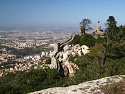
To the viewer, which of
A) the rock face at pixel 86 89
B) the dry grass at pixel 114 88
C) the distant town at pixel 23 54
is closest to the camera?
the dry grass at pixel 114 88

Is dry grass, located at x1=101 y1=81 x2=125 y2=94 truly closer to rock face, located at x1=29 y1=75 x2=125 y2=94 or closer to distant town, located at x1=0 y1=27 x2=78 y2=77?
rock face, located at x1=29 y1=75 x2=125 y2=94

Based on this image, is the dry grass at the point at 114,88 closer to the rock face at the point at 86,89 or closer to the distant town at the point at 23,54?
the rock face at the point at 86,89

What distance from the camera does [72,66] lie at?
21.2 meters

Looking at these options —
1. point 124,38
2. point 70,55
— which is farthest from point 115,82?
point 124,38

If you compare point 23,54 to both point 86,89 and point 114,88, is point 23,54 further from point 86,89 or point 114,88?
point 114,88

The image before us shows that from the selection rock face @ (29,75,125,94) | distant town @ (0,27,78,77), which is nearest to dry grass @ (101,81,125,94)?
rock face @ (29,75,125,94)

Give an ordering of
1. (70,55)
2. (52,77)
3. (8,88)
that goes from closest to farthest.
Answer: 1. (8,88)
2. (52,77)
3. (70,55)

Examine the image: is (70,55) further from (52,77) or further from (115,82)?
(115,82)

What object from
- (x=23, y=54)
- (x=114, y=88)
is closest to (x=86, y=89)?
(x=114, y=88)

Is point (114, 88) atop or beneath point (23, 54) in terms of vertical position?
atop

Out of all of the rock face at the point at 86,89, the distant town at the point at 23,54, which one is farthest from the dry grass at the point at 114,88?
the distant town at the point at 23,54

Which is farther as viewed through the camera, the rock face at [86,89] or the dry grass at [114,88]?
the rock face at [86,89]

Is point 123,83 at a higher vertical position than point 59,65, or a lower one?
higher

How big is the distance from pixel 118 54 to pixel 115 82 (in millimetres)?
18121
